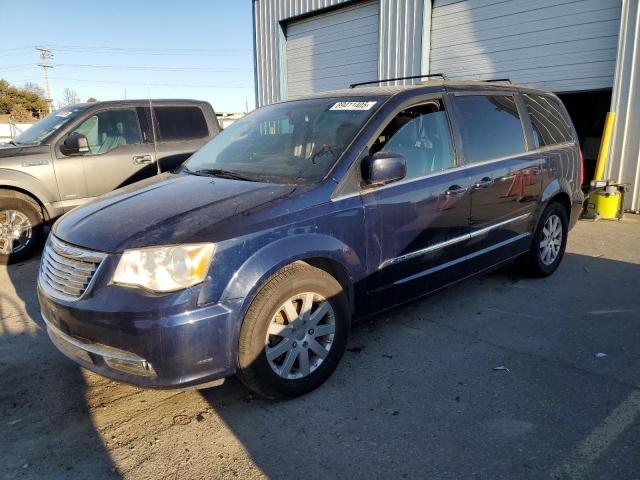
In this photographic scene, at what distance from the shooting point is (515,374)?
3.17 m

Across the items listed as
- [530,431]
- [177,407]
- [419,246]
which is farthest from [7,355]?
[530,431]

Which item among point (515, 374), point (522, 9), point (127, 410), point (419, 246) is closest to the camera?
point (127, 410)

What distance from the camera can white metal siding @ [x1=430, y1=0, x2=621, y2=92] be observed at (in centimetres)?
828

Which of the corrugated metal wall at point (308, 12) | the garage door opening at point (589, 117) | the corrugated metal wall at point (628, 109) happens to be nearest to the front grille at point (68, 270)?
the corrugated metal wall at point (628, 109)

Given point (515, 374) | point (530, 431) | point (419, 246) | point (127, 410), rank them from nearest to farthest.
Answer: point (530, 431), point (127, 410), point (515, 374), point (419, 246)

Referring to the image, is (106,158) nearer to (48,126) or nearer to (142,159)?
(142,159)

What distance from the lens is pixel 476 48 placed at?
9930 millimetres

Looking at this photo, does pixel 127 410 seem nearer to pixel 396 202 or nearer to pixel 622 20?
pixel 396 202

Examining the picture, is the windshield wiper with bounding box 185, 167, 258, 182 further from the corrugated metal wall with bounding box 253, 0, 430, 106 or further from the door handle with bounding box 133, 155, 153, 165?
the corrugated metal wall with bounding box 253, 0, 430, 106

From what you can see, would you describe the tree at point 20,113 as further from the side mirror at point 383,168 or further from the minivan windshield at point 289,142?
the side mirror at point 383,168

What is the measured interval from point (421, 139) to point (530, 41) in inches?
273

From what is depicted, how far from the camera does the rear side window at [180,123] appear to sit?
6793 millimetres

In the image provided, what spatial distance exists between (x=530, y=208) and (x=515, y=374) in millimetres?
1944

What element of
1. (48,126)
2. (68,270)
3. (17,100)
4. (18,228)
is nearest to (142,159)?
(48,126)
